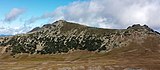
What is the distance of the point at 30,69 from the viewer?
576 feet

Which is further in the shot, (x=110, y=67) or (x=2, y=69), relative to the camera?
(x=2, y=69)

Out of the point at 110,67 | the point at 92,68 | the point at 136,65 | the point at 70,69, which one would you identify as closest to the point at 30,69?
the point at 70,69

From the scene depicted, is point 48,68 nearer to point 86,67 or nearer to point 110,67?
point 86,67

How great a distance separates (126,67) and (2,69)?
260 ft

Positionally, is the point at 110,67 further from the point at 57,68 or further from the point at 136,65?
the point at 57,68

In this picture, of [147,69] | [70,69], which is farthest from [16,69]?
[147,69]

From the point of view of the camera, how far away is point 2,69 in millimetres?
184500

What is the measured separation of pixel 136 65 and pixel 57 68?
4802 cm

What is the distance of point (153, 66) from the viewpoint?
17125 cm

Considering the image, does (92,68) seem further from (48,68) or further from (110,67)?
(48,68)

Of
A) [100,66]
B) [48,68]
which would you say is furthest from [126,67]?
[48,68]

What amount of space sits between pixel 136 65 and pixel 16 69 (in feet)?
247

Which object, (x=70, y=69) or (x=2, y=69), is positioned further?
(x=2, y=69)

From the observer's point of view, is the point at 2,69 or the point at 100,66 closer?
the point at 100,66
